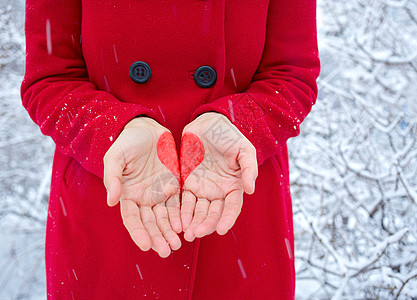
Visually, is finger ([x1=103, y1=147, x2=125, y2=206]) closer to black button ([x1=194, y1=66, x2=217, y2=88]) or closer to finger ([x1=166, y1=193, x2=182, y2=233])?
finger ([x1=166, y1=193, x2=182, y2=233])

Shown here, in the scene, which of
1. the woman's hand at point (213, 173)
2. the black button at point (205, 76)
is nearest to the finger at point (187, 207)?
the woman's hand at point (213, 173)

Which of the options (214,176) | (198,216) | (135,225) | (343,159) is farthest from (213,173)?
(343,159)

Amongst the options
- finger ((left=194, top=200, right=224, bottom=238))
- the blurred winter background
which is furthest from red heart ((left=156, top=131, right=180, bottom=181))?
the blurred winter background

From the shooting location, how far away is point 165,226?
0.82 metres

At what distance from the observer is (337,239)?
9.14ft

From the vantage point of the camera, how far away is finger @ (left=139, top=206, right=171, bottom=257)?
2.58 feet

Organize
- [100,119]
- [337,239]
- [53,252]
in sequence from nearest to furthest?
1. [100,119]
2. [53,252]
3. [337,239]

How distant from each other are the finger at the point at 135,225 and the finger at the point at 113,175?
2.8 inches

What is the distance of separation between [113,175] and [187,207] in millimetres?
194

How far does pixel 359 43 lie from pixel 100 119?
2.58 m

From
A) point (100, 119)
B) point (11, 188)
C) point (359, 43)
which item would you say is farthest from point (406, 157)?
point (11, 188)

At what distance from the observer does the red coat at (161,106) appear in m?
0.95

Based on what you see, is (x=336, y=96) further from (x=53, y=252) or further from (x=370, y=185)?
(x=53, y=252)

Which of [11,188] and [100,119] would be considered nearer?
[100,119]
